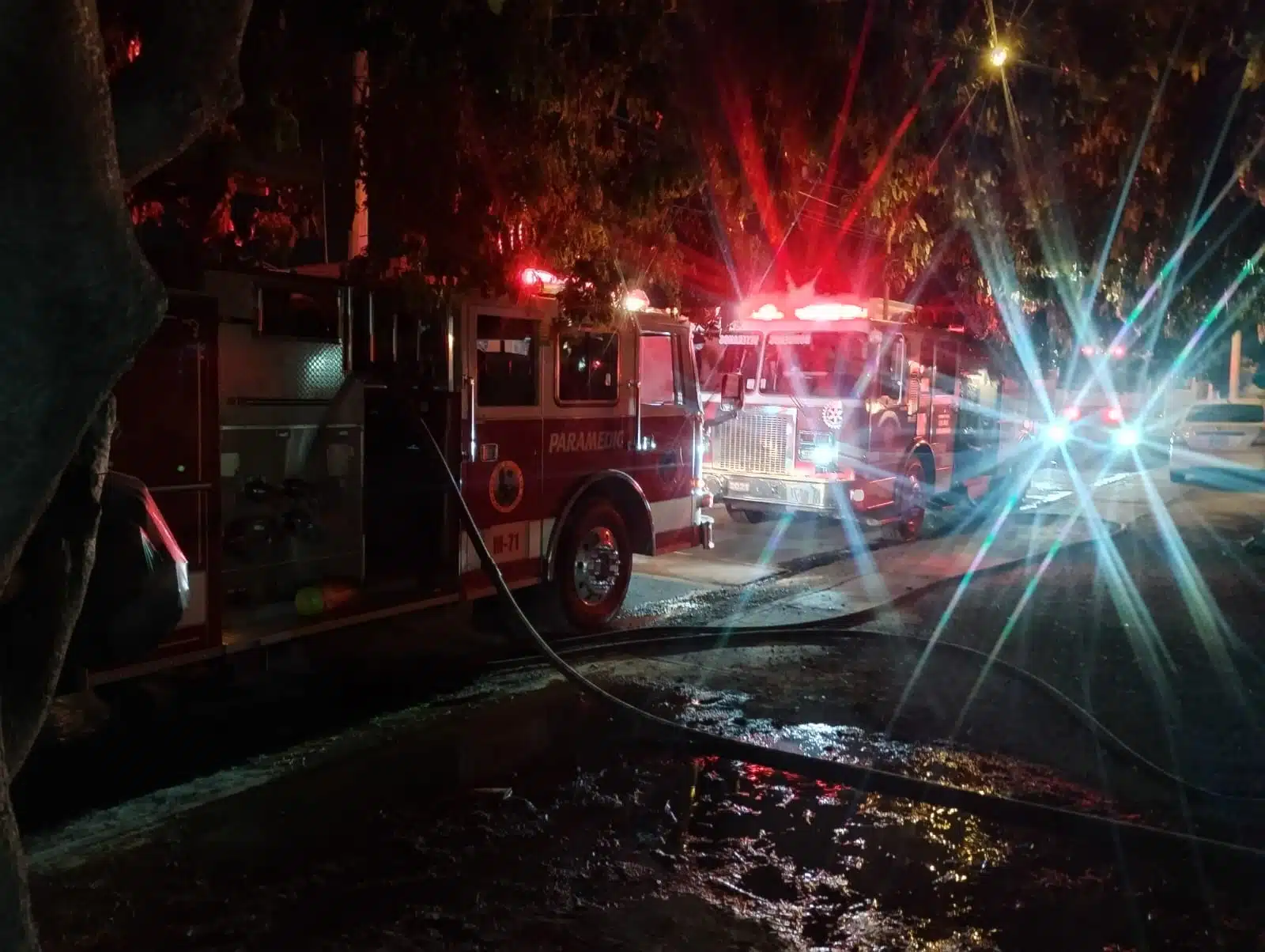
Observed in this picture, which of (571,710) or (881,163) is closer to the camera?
(571,710)

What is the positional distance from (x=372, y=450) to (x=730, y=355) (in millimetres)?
7036

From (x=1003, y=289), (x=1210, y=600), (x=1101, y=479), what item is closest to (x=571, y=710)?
(x=1210, y=600)

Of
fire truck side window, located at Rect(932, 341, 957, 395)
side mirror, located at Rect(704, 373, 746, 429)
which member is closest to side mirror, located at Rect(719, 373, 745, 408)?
side mirror, located at Rect(704, 373, 746, 429)

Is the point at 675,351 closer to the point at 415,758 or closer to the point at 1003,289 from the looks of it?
the point at 415,758

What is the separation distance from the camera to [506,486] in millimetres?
7488

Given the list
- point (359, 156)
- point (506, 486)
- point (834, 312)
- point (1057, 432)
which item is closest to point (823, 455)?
point (834, 312)

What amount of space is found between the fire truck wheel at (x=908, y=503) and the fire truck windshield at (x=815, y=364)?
1.55 meters

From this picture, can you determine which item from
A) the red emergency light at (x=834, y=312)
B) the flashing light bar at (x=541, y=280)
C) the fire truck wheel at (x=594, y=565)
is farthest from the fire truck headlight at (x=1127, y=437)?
the flashing light bar at (x=541, y=280)

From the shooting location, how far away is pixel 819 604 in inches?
380

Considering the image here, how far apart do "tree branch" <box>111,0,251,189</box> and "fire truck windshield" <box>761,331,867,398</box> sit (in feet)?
34.6

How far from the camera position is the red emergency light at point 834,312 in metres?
12.7

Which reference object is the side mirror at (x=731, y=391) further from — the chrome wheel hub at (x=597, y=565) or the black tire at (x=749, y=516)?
the black tire at (x=749, y=516)

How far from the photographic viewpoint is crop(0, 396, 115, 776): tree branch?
259 cm

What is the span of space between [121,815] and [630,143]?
18.6 feet
